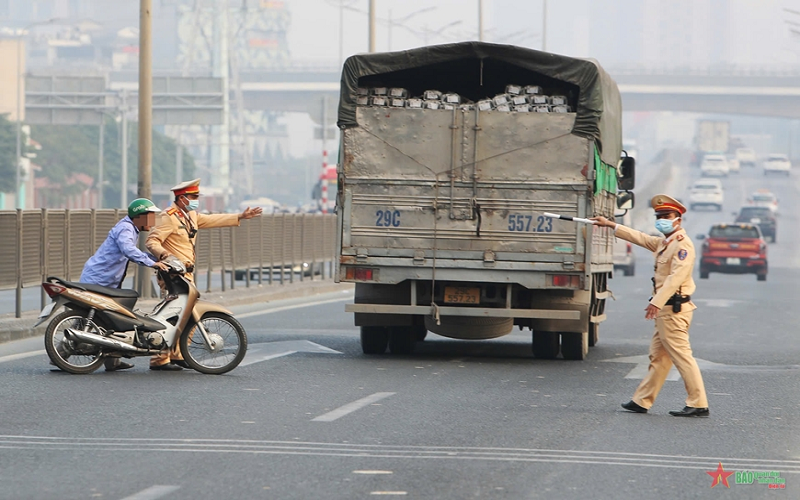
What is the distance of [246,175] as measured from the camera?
177125 millimetres

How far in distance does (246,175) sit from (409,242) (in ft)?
537

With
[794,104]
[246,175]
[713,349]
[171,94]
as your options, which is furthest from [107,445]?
[246,175]

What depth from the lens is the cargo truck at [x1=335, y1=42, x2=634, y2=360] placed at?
48.3 feet

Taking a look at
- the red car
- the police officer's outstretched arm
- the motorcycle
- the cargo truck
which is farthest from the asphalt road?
A: the red car

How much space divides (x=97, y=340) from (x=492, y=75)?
6.12m

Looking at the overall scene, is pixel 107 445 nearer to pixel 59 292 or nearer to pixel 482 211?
pixel 59 292

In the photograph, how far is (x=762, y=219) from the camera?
246 feet

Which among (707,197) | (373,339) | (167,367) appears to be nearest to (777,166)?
(707,197)

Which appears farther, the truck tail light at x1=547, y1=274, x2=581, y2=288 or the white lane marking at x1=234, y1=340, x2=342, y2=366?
the white lane marking at x1=234, y1=340, x2=342, y2=366

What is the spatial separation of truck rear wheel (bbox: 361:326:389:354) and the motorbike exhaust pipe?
3.53 m

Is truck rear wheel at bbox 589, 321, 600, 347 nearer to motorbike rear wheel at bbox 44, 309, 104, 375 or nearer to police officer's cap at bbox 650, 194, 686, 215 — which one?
police officer's cap at bbox 650, 194, 686, 215

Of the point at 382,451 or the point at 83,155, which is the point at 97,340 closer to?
the point at 382,451

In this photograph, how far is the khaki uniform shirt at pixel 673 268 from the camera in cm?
1098

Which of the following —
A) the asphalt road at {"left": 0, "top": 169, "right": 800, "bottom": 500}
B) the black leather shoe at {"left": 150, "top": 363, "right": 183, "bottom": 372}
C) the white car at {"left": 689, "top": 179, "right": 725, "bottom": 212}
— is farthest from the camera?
the white car at {"left": 689, "top": 179, "right": 725, "bottom": 212}
